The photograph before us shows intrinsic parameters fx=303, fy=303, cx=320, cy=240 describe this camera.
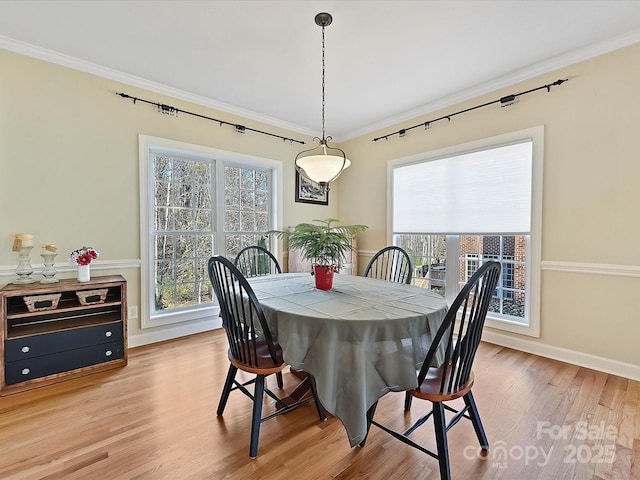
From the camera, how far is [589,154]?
8.40 feet

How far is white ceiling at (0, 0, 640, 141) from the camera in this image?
6.73 ft

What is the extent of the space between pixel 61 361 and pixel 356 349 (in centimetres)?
244

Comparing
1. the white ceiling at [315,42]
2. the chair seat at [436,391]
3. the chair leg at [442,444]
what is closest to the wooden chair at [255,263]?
the white ceiling at [315,42]

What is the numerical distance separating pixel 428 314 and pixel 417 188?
2.66m

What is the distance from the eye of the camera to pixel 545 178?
2.80m

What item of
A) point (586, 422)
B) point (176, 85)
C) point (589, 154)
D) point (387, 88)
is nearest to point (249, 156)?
point (176, 85)

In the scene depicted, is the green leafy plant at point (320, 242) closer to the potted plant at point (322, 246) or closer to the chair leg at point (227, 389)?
the potted plant at point (322, 246)

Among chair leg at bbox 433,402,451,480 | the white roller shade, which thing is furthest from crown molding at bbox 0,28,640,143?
chair leg at bbox 433,402,451,480

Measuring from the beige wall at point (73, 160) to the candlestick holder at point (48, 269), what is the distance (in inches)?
7.7

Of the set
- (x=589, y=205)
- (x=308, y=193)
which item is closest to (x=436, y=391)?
(x=589, y=205)

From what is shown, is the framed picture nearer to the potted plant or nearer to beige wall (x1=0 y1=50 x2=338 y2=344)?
beige wall (x1=0 y1=50 x2=338 y2=344)

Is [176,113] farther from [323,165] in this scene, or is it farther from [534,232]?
[534,232]

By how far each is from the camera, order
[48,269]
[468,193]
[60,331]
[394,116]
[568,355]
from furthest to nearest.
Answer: [394,116] → [468,193] → [568,355] → [48,269] → [60,331]

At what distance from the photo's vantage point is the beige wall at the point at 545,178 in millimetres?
2426
